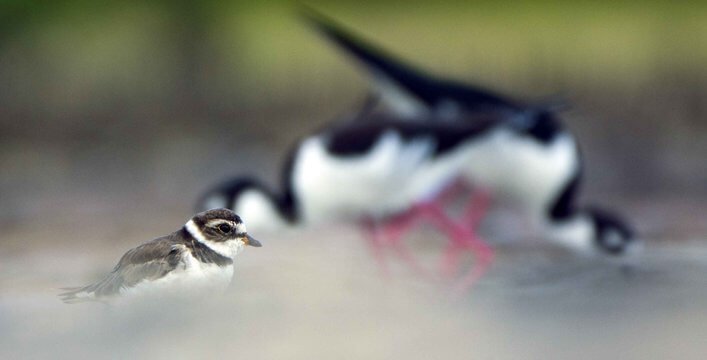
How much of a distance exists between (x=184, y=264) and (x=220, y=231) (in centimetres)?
10

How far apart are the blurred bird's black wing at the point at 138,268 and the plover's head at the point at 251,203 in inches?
133

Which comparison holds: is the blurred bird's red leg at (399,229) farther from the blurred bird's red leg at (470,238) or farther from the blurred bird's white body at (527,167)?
the blurred bird's white body at (527,167)

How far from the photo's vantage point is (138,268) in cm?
277

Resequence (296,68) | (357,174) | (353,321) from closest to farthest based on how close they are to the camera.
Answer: (353,321) < (357,174) < (296,68)

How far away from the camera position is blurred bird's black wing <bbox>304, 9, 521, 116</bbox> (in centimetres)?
670

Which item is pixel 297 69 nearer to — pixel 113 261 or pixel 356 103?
pixel 356 103

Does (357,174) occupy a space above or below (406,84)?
below

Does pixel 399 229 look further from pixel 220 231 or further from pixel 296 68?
pixel 220 231

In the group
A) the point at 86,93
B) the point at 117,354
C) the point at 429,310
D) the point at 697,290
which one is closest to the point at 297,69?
the point at 86,93

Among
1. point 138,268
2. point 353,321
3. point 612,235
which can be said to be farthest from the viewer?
point 612,235

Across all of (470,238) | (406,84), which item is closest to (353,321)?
(470,238)

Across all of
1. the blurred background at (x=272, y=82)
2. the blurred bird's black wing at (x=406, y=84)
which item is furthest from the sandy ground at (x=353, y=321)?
the blurred background at (x=272, y=82)

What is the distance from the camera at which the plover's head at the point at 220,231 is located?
2.82 m

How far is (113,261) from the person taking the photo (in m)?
5.83
